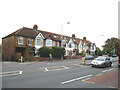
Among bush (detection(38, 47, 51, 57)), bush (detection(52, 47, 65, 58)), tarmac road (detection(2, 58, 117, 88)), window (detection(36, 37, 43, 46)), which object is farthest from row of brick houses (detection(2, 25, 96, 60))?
tarmac road (detection(2, 58, 117, 88))

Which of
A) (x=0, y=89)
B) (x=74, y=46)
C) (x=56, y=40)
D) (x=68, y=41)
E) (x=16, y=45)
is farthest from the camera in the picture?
(x=74, y=46)

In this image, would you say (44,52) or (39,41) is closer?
(44,52)

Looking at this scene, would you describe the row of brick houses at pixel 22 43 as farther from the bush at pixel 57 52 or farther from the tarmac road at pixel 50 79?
the tarmac road at pixel 50 79

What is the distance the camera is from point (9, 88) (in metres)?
5.89

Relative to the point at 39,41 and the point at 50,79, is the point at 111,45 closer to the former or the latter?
the point at 39,41

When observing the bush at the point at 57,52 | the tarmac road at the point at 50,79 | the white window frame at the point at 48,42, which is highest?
the white window frame at the point at 48,42

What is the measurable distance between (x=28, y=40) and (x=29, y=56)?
424 cm

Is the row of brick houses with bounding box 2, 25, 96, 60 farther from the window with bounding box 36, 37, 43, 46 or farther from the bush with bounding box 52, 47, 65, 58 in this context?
the bush with bounding box 52, 47, 65, 58

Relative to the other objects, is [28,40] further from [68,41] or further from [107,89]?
[107,89]

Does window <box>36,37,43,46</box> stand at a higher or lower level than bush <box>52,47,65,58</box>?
higher

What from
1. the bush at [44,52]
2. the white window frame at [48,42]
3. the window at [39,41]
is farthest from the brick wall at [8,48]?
the white window frame at [48,42]

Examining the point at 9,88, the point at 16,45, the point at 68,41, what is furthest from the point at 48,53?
the point at 9,88

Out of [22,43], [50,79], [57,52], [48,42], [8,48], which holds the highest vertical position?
[48,42]

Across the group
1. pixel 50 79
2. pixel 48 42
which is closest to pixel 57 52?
pixel 48 42
